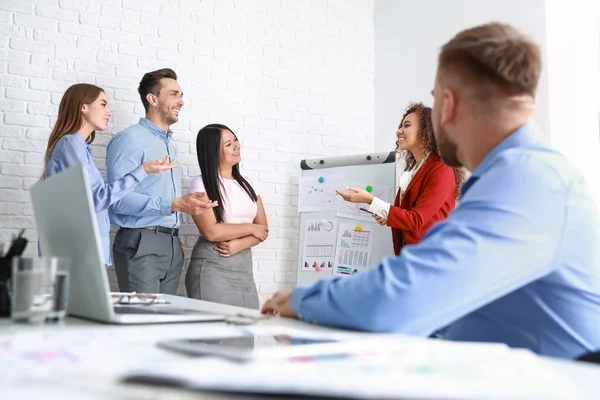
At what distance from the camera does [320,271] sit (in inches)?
169

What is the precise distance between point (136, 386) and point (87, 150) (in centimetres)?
307

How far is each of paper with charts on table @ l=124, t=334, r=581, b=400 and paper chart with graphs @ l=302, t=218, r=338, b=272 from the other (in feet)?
11.4

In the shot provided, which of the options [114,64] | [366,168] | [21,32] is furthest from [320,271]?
[21,32]

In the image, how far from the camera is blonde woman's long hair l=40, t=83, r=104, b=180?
11.6 ft

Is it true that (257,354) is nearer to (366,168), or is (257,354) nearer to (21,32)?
(366,168)

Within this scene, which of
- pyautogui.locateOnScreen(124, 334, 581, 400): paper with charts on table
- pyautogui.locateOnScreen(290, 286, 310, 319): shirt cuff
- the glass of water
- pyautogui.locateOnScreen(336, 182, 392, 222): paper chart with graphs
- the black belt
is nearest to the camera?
pyautogui.locateOnScreen(124, 334, 581, 400): paper with charts on table

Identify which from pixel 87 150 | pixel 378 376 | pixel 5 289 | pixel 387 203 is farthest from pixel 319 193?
pixel 378 376

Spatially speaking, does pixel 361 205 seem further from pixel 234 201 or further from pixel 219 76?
pixel 219 76

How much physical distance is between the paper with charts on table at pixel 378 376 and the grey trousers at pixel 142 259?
3.03 metres

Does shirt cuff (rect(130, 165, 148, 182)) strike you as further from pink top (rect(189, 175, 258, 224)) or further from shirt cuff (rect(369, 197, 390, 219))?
shirt cuff (rect(369, 197, 390, 219))

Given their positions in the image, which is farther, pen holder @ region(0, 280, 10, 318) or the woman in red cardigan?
the woman in red cardigan

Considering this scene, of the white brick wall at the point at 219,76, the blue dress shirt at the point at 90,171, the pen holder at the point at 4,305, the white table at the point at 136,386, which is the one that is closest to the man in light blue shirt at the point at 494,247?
the white table at the point at 136,386

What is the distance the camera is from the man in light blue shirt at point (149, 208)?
3645mm

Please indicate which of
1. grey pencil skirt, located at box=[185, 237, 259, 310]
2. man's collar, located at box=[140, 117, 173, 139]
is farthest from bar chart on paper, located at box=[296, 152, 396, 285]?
man's collar, located at box=[140, 117, 173, 139]
